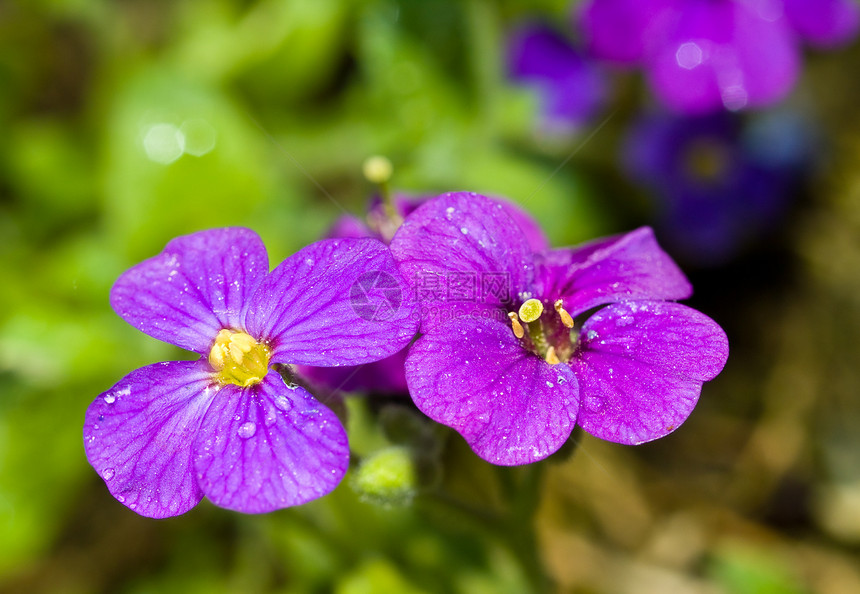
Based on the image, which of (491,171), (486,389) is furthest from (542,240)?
(491,171)

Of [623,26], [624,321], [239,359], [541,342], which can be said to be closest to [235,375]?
[239,359]

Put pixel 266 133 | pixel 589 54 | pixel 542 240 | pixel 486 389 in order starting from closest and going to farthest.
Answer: pixel 486 389, pixel 542 240, pixel 589 54, pixel 266 133

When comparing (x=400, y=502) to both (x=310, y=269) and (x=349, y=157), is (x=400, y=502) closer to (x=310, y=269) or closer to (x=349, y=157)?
(x=310, y=269)

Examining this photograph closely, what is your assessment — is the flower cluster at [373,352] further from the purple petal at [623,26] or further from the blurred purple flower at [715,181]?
the blurred purple flower at [715,181]

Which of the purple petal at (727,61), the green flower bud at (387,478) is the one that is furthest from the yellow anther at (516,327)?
the purple petal at (727,61)

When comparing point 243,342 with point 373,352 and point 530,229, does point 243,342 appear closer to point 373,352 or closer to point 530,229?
point 373,352
